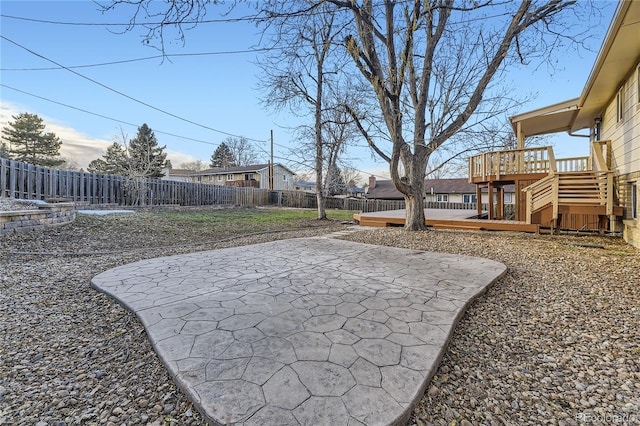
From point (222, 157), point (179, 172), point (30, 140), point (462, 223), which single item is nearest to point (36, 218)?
point (462, 223)

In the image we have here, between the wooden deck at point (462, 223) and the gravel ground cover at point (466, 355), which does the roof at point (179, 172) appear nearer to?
the wooden deck at point (462, 223)

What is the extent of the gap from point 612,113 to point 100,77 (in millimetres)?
20018

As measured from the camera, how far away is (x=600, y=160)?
7.30 m

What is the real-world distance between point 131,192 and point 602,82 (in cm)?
1726

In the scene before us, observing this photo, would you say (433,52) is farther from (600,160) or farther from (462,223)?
(600,160)

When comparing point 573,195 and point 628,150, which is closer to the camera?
point 628,150

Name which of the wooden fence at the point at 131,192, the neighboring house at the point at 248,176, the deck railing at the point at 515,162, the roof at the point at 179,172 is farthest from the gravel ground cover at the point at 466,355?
the roof at the point at 179,172

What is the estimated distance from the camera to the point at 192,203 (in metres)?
17.0

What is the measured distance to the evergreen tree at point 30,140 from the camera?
2723 centimetres

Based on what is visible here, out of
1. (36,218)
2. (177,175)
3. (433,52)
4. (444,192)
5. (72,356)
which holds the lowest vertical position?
(72,356)

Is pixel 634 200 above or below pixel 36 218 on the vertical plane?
above

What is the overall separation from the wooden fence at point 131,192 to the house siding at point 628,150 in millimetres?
14975

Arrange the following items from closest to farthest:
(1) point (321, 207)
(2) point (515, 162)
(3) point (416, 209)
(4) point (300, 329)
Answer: (4) point (300, 329)
(3) point (416, 209)
(2) point (515, 162)
(1) point (321, 207)

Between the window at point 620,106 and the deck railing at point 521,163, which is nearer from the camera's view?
the window at point 620,106
